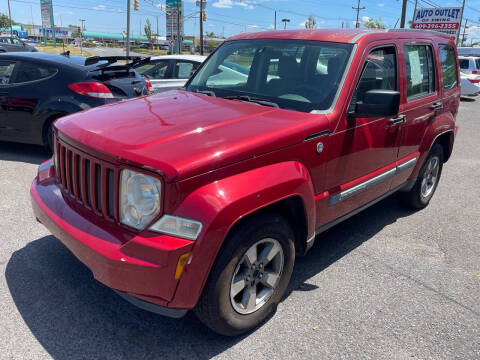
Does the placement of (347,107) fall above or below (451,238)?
above

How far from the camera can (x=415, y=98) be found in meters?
4.09

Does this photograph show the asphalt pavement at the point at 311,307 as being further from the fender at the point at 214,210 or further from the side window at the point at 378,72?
the side window at the point at 378,72

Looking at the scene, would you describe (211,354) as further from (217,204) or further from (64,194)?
(64,194)

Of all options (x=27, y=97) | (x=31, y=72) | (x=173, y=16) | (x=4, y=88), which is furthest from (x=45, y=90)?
(x=173, y=16)

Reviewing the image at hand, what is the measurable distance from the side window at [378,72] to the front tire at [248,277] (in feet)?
4.51

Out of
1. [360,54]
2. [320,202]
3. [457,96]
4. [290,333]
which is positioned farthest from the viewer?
[457,96]

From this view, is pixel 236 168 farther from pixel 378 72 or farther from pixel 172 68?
pixel 172 68

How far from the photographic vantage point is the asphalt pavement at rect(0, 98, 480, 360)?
8.50 feet

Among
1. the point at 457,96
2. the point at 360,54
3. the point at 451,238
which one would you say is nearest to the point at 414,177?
the point at 451,238

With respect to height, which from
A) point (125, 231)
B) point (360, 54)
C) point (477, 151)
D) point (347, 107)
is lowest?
point (477, 151)

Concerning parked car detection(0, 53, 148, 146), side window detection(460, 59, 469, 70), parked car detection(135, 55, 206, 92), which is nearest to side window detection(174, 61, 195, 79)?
parked car detection(135, 55, 206, 92)

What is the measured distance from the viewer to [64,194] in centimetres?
287

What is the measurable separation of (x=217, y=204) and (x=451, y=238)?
3185 mm

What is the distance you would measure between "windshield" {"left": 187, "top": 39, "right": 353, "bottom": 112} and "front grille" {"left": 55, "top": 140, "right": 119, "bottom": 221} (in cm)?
139
